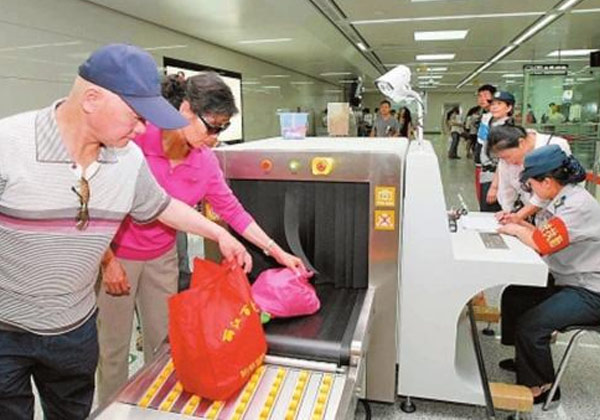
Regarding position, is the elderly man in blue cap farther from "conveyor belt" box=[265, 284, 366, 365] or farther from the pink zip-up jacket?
"conveyor belt" box=[265, 284, 366, 365]

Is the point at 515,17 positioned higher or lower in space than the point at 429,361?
higher

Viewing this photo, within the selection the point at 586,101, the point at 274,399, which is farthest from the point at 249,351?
the point at 586,101

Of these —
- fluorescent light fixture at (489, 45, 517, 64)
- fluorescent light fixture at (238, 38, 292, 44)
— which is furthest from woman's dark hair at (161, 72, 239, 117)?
fluorescent light fixture at (489, 45, 517, 64)

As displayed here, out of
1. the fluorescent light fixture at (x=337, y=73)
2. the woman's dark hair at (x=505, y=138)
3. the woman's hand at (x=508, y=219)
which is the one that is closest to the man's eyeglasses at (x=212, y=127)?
the woman's hand at (x=508, y=219)

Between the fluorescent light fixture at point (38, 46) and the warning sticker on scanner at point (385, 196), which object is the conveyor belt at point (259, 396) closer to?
the warning sticker on scanner at point (385, 196)

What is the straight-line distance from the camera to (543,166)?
80.2 inches

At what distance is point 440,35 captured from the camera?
24.9 ft

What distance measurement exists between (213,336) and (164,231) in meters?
0.66

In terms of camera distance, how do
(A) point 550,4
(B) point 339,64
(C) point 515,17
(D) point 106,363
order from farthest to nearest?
(B) point 339,64 → (C) point 515,17 → (A) point 550,4 → (D) point 106,363

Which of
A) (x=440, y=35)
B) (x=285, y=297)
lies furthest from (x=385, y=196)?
(x=440, y=35)

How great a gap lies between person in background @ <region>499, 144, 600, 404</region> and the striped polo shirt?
1656 millimetres

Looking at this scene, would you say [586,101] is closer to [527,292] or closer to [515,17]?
[515,17]

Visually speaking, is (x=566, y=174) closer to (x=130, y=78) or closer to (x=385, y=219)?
(x=385, y=219)

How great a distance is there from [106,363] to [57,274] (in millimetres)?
729
